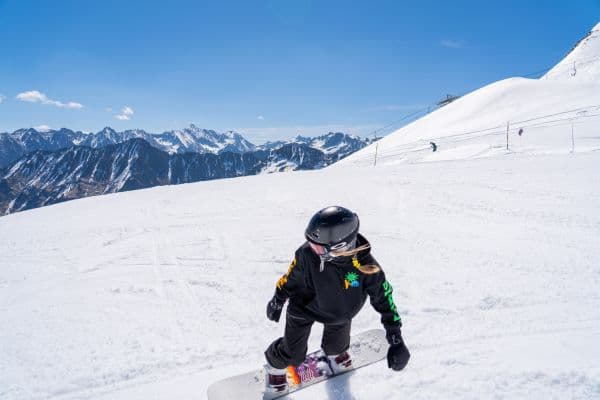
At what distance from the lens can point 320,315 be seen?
2.66 meters

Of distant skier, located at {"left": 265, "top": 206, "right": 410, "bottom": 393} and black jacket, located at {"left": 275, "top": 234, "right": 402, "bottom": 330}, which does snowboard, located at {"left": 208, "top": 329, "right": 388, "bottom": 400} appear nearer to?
distant skier, located at {"left": 265, "top": 206, "right": 410, "bottom": 393}

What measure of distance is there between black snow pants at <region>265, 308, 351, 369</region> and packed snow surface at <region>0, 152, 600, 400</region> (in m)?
0.45

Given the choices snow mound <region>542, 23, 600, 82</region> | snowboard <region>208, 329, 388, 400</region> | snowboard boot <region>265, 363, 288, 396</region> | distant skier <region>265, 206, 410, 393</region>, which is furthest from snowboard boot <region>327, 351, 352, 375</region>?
snow mound <region>542, 23, 600, 82</region>

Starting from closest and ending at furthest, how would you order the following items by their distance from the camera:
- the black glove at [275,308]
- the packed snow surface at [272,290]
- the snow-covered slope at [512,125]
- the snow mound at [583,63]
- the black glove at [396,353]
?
the black glove at [396,353]
the black glove at [275,308]
the packed snow surface at [272,290]
the snow-covered slope at [512,125]
the snow mound at [583,63]

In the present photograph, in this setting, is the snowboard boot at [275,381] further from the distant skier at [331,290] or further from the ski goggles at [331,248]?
the ski goggles at [331,248]

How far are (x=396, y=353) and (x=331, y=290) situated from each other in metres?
0.67

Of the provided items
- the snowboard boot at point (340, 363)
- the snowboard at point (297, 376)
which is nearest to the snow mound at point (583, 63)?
the snowboard at point (297, 376)

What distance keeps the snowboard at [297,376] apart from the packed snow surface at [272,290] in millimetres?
106

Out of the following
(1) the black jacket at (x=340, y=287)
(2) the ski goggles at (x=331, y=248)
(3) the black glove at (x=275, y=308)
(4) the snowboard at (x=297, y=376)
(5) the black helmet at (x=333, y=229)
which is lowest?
(4) the snowboard at (x=297, y=376)

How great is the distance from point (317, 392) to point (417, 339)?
128 centimetres

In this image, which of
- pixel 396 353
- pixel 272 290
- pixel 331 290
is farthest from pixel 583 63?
pixel 331 290

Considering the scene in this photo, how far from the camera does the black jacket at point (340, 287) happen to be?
246 cm

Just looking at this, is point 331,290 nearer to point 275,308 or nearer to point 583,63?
point 275,308

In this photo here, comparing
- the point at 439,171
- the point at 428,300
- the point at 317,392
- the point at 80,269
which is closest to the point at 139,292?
the point at 80,269
